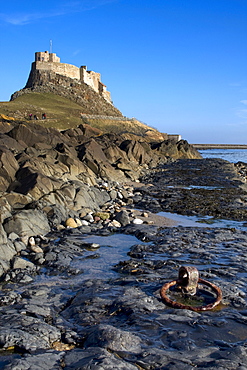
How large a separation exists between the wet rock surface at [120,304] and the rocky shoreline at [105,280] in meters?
0.02

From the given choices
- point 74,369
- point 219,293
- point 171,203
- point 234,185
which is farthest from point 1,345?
point 234,185

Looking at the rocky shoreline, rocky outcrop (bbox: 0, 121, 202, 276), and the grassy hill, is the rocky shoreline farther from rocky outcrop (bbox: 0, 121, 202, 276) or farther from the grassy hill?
the grassy hill

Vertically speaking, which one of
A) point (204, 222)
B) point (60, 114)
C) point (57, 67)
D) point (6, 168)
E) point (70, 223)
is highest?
point (57, 67)

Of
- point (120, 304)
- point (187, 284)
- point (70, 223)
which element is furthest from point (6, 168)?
point (187, 284)

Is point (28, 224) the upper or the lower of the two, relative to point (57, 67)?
lower

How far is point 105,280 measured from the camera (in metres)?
9.76

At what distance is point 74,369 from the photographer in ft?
18.1

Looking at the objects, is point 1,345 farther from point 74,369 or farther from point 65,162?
point 65,162

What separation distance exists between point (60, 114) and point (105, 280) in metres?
65.3

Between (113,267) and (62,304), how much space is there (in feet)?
8.88

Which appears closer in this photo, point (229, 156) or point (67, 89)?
point (229, 156)

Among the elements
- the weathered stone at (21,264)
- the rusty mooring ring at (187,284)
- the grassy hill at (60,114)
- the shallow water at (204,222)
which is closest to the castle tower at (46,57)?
the grassy hill at (60,114)

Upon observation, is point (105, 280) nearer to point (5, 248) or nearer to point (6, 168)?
point (5, 248)

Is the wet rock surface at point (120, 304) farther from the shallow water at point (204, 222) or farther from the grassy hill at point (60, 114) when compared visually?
the grassy hill at point (60, 114)
